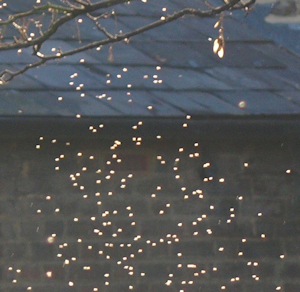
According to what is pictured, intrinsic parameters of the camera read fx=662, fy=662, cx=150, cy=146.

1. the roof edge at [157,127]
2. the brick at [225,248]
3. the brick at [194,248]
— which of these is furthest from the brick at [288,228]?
the roof edge at [157,127]

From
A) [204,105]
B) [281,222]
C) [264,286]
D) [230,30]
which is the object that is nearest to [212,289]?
[264,286]

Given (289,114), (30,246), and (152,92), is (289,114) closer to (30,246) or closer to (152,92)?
(152,92)

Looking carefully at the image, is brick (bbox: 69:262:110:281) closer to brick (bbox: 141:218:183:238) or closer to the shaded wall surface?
the shaded wall surface

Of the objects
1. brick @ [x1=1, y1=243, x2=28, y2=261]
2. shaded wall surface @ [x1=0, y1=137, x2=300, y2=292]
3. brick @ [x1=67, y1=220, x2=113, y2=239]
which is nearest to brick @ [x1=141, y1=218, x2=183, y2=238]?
shaded wall surface @ [x1=0, y1=137, x2=300, y2=292]

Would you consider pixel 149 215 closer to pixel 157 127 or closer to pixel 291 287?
pixel 157 127

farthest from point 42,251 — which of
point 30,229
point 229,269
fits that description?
point 229,269

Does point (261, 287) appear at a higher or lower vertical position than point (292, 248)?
lower

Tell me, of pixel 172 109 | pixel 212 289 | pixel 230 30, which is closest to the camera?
pixel 172 109
